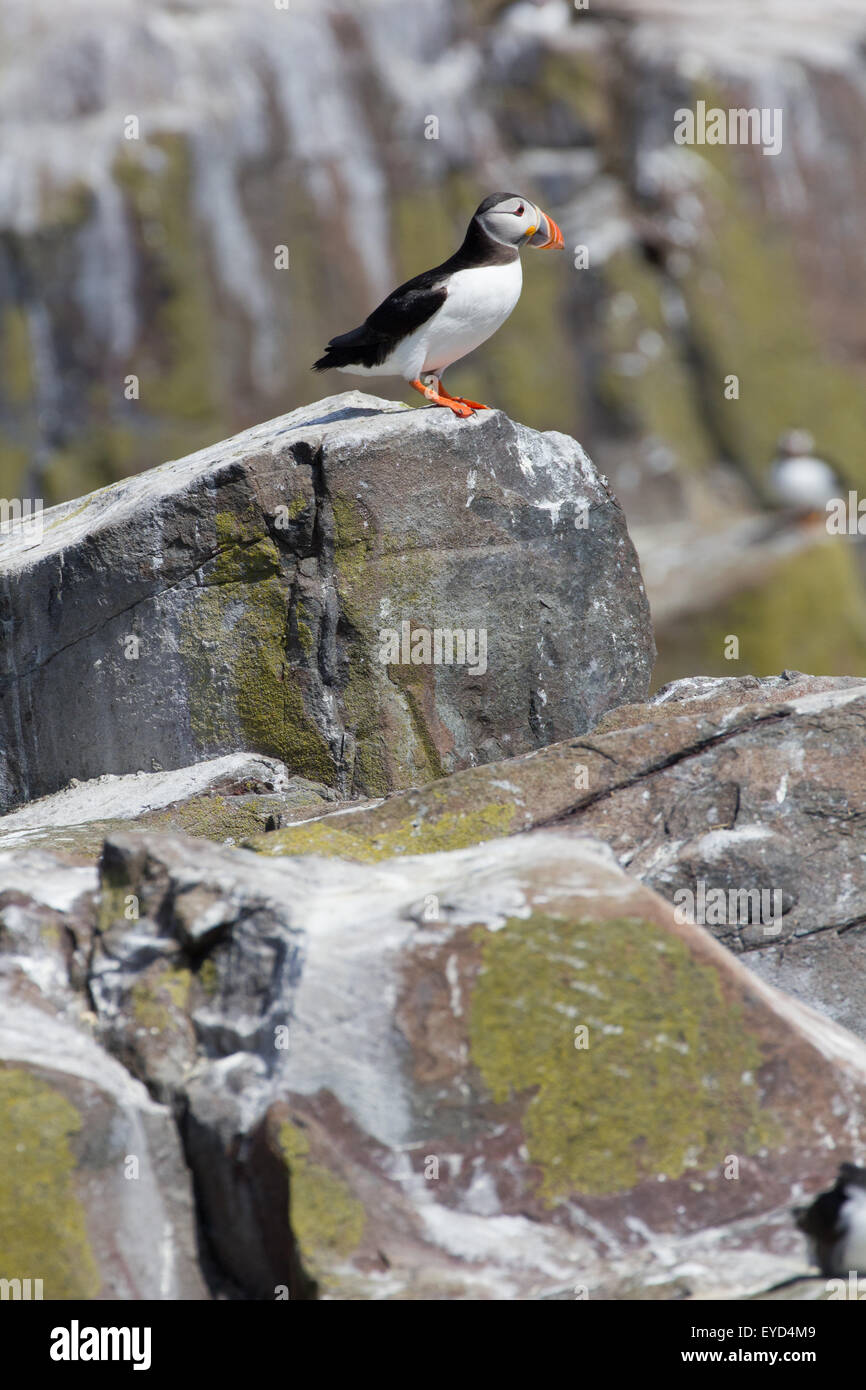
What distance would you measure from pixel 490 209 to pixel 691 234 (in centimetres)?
1642

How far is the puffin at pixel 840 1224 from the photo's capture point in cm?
391

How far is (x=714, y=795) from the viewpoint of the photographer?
570 cm

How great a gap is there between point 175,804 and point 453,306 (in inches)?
106

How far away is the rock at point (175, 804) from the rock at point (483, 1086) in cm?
181

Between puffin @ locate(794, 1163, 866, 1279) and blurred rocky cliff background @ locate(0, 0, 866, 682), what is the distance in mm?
14391

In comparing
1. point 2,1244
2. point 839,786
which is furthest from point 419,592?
point 2,1244

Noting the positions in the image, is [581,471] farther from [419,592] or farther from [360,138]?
[360,138]

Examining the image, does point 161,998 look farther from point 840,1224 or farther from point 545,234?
point 545,234

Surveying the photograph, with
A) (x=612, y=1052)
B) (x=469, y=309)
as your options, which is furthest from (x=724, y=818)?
(x=469, y=309)

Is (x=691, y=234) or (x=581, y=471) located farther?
(x=691, y=234)

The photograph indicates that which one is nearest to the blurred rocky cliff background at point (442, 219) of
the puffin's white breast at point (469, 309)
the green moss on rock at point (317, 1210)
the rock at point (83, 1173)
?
the puffin's white breast at point (469, 309)

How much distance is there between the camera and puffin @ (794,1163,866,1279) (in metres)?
3.91

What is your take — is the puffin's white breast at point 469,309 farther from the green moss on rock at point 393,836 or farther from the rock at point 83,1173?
the rock at point 83,1173

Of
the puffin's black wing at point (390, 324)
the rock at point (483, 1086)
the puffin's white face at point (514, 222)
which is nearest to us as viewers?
the rock at point (483, 1086)
